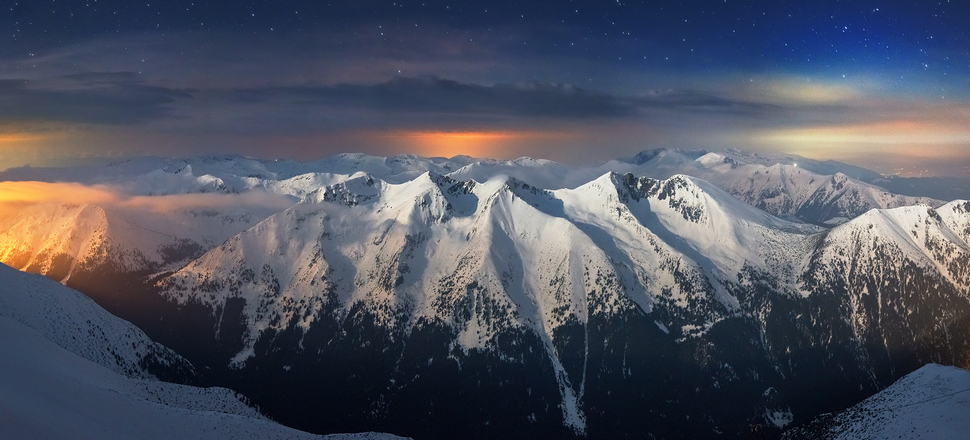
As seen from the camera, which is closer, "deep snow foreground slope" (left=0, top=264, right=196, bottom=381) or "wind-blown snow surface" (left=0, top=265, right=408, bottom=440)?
"wind-blown snow surface" (left=0, top=265, right=408, bottom=440)

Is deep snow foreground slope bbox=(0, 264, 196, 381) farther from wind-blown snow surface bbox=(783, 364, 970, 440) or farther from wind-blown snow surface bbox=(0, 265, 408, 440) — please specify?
wind-blown snow surface bbox=(783, 364, 970, 440)

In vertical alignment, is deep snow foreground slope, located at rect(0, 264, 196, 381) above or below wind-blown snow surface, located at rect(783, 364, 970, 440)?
below

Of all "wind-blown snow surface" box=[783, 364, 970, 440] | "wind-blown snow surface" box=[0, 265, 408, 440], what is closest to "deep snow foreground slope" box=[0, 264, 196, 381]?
"wind-blown snow surface" box=[0, 265, 408, 440]

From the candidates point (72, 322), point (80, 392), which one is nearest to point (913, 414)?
point (80, 392)

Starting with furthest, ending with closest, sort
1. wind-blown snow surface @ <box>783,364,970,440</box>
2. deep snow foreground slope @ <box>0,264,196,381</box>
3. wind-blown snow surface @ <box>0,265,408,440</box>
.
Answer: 1. deep snow foreground slope @ <box>0,264,196,381</box>
2. wind-blown snow surface @ <box>783,364,970,440</box>
3. wind-blown snow surface @ <box>0,265,408,440</box>

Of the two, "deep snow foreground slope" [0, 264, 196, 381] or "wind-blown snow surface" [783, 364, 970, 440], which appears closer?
"wind-blown snow surface" [783, 364, 970, 440]

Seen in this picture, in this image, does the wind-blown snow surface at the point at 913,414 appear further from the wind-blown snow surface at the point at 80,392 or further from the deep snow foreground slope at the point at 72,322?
the deep snow foreground slope at the point at 72,322

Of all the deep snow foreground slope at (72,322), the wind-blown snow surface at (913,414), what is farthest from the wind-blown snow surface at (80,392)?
the wind-blown snow surface at (913,414)

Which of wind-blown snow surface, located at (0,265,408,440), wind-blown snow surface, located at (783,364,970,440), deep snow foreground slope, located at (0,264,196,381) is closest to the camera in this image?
wind-blown snow surface, located at (0,265,408,440)

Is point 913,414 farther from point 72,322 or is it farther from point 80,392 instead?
point 72,322
